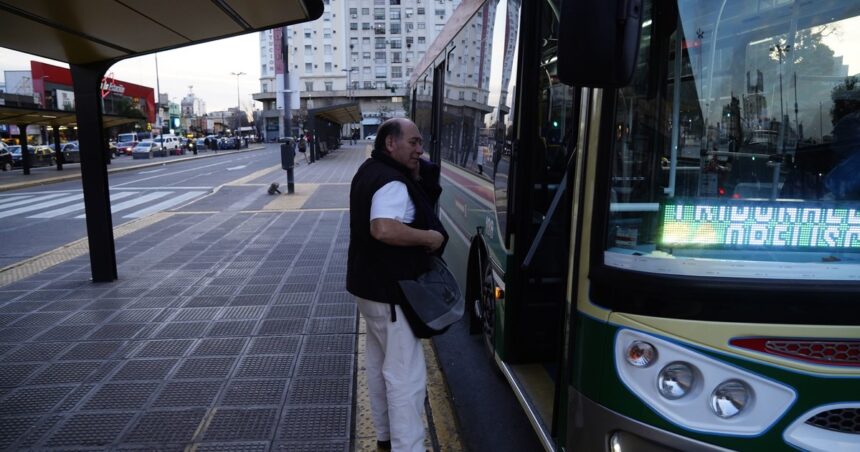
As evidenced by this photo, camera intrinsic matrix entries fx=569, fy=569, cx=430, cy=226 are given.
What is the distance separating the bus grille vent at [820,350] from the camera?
1.89 meters

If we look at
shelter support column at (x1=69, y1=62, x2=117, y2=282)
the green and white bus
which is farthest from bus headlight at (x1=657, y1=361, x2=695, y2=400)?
shelter support column at (x1=69, y1=62, x2=117, y2=282)

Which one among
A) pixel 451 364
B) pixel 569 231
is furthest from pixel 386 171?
pixel 451 364

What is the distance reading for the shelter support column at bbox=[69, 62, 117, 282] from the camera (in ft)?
20.7

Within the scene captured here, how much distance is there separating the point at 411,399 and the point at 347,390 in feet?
3.87

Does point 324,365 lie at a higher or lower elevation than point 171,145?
lower

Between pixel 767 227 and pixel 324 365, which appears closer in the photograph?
pixel 767 227

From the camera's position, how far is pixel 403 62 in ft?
334

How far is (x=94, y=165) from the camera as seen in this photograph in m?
6.36

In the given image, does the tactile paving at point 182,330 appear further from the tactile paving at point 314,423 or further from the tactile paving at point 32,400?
the tactile paving at point 314,423

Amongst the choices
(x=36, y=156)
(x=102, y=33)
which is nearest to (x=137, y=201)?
(x=102, y=33)

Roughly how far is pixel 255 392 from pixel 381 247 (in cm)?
177

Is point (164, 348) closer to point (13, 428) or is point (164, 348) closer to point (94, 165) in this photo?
point (13, 428)

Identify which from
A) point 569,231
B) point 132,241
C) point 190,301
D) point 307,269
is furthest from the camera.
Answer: point 132,241

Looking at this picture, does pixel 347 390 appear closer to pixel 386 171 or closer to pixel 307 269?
pixel 386 171
